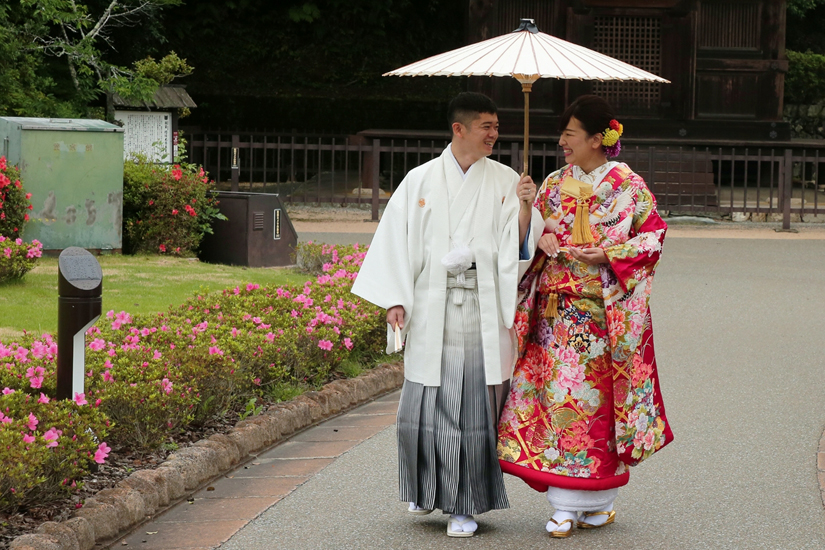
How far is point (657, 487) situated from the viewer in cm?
458

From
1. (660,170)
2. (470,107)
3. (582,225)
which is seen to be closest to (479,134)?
(470,107)

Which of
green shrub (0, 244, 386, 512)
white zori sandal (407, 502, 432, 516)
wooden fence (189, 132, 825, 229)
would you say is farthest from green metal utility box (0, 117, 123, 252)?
white zori sandal (407, 502, 432, 516)

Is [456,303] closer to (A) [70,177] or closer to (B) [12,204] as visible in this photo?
(B) [12,204]

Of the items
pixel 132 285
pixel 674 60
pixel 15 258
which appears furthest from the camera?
pixel 674 60

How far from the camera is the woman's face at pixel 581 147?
4047 millimetres

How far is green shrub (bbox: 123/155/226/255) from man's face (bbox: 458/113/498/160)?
671 centimetres

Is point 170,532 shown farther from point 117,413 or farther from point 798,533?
point 798,533

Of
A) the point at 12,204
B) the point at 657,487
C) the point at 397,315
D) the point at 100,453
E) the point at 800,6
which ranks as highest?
the point at 800,6

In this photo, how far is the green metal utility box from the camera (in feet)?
32.2

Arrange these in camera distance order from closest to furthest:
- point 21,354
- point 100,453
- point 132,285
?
point 100,453
point 21,354
point 132,285

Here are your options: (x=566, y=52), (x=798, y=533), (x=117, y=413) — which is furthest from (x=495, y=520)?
(x=566, y=52)

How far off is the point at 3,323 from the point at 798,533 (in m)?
4.85

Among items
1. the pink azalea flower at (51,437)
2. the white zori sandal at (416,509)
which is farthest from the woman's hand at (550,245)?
the pink azalea flower at (51,437)

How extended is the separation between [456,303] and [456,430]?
1.51ft
